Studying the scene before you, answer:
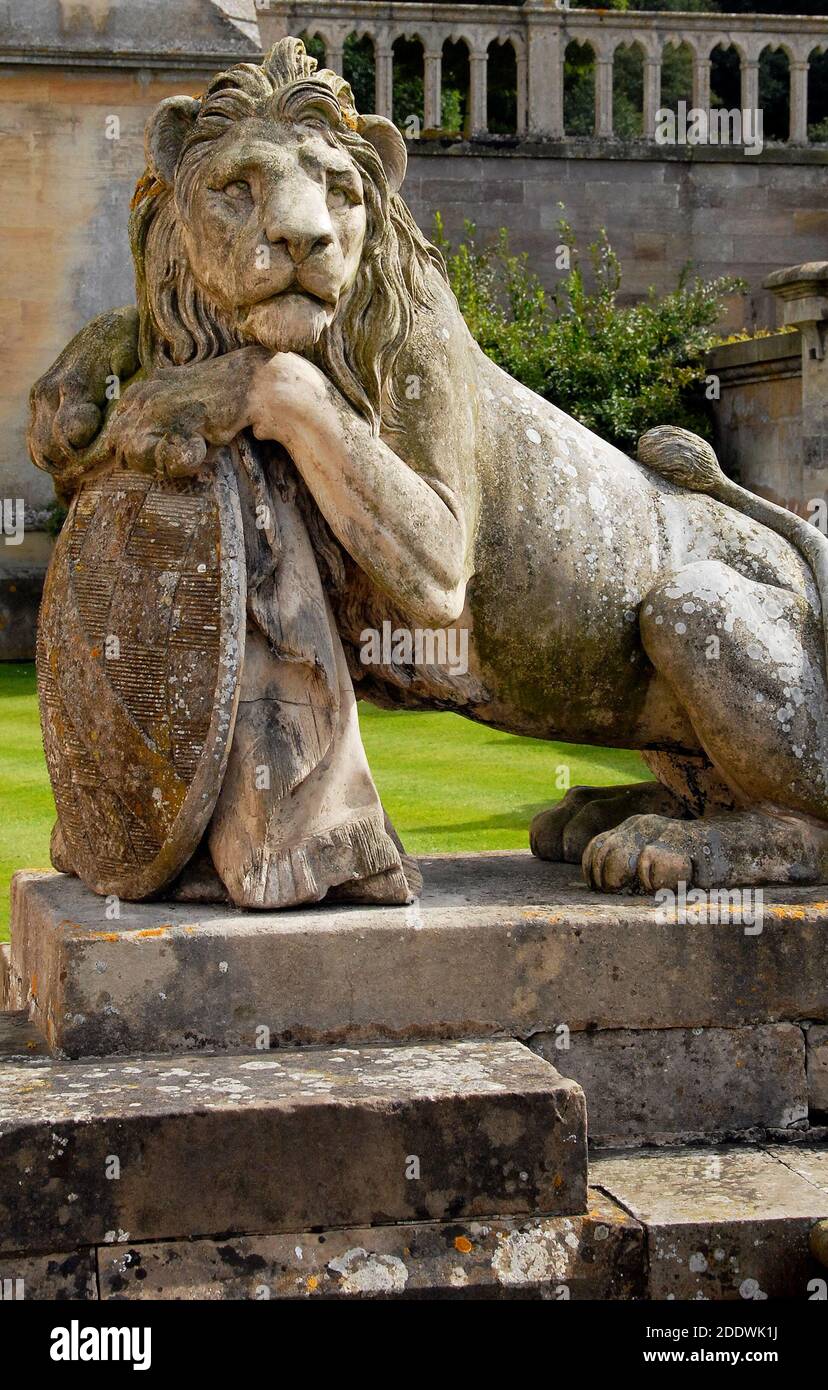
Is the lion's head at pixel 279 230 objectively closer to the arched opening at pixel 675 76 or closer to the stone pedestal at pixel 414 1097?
the stone pedestal at pixel 414 1097

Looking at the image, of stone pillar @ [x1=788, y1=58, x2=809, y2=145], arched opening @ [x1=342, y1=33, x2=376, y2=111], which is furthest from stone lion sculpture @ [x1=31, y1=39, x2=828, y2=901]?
arched opening @ [x1=342, y1=33, x2=376, y2=111]

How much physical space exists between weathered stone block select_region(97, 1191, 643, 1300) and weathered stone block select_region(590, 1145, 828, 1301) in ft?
0.21

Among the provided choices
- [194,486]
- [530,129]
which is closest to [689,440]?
[194,486]

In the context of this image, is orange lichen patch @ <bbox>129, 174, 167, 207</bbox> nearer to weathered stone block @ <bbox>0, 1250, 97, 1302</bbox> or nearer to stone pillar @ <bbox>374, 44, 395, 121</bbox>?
weathered stone block @ <bbox>0, 1250, 97, 1302</bbox>

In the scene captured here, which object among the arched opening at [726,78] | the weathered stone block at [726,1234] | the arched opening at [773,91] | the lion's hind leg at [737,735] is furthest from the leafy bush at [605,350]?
the arched opening at [773,91]

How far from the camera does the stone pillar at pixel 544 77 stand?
63.5ft

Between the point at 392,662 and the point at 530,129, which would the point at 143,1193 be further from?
the point at 530,129

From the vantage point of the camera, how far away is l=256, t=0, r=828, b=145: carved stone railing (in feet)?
62.9

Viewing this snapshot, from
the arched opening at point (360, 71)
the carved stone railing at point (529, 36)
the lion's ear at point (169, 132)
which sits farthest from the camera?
the arched opening at point (360, 71)

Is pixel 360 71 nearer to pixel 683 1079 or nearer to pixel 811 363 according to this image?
pixel 811 363

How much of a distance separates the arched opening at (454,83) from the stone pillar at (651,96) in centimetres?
749

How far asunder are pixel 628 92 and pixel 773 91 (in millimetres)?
2867

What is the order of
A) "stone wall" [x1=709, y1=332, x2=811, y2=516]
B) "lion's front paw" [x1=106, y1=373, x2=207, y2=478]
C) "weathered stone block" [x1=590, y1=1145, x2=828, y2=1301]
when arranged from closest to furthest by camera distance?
"weathered stone block" [x1=590, y1=1145, x2=828, y2=1301] → "lion's front paw" [x1=106, y1=373, x2=207, y2=478] → "stone wall" [x1=709, y1=332, x2=811, y2=516]
